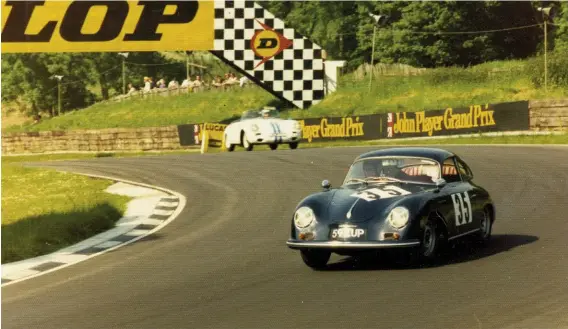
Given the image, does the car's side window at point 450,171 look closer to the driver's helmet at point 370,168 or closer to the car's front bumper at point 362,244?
the driver's helmet at point 370,168

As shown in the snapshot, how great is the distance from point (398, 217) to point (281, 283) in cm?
124

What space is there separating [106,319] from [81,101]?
72.2m

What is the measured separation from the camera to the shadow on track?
9.25 m

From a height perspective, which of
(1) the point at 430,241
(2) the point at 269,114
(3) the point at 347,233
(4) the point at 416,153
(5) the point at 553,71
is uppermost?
(5) the point at 553,71

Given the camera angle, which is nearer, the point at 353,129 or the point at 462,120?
the point at 462,120

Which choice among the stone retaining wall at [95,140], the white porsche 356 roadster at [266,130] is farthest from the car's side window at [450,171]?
the stone retaining wall at [95,140]

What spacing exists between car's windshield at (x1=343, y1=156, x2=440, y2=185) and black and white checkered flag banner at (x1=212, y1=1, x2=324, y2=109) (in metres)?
30.4

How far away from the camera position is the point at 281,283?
8.54m

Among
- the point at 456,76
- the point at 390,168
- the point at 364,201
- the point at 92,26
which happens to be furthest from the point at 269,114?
the point at 456,76

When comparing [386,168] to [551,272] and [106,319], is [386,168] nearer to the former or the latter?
[551,272]

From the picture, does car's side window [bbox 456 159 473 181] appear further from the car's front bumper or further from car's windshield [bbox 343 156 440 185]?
the car's front bumper

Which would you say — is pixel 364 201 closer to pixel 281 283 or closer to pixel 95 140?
pixel 281 283

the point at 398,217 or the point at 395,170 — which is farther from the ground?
the point at 395,170

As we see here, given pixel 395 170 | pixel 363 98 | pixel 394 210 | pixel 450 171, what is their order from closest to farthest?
pixel 394 210
pixel 395 170
pixel 450 171
pixel 363 98
